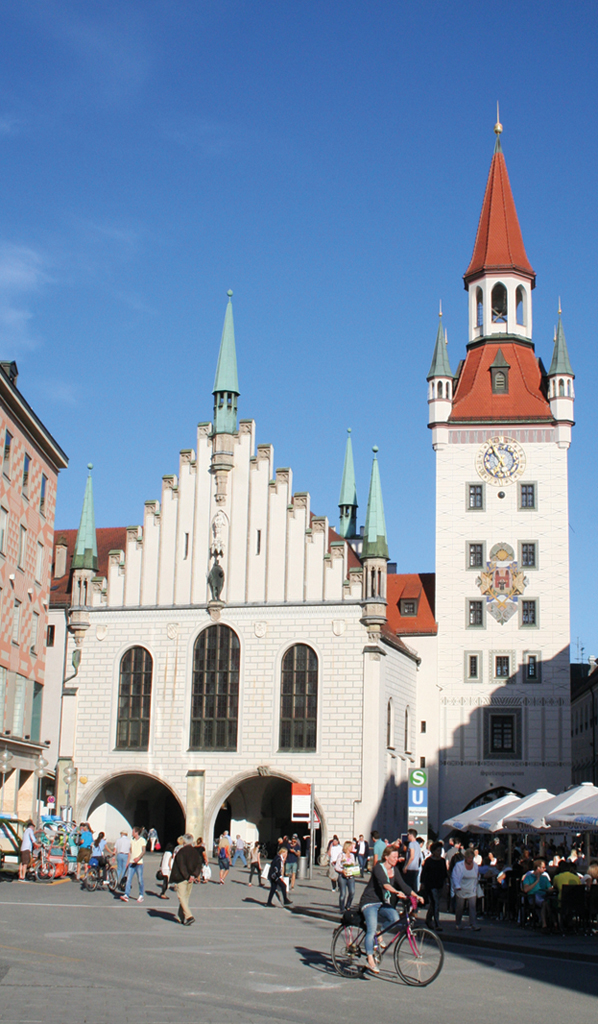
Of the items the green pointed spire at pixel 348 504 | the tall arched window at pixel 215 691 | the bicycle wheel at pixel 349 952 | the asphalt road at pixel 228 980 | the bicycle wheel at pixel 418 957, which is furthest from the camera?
the green pointed spire at pixel 348 504

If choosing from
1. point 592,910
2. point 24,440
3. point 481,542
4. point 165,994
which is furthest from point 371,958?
point 481,542

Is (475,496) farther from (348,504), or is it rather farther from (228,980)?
(228,980)

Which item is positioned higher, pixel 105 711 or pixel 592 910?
pixel 105 711

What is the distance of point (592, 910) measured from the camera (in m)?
21.5

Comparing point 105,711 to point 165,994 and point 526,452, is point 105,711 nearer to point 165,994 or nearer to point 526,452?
point 526,452

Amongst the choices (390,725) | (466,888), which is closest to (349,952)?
(466,888)

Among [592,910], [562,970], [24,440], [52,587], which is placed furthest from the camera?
[52,587]

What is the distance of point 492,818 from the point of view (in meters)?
28.8

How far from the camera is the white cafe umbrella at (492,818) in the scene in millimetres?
28312

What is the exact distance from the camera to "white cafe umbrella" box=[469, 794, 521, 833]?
2831 centimetres

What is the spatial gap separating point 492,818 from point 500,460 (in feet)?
90.5

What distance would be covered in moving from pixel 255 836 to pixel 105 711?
797 centimetres

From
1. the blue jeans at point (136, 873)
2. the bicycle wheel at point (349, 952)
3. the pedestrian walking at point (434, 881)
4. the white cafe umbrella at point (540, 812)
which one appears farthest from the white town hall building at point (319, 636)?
the bicycle wheel at point (349, 952)

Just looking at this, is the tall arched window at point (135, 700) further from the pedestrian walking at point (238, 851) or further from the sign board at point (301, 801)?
the sign board at point (301, 801)
